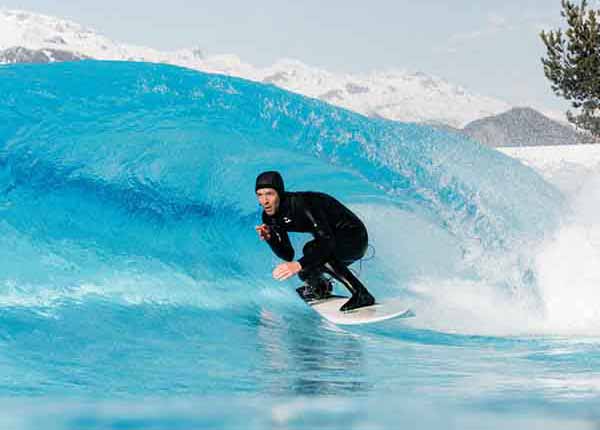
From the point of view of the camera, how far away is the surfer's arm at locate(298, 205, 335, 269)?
16.5 feet

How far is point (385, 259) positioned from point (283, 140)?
149 cm

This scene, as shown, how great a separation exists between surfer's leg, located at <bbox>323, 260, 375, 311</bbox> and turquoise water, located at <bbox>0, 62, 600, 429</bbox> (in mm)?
201

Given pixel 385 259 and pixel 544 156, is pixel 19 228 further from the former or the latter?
pixel 544 156

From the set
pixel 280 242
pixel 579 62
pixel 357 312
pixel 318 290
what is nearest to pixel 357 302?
pixel 357 312

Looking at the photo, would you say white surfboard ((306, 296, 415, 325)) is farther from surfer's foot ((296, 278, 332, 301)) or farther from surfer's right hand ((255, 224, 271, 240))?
surfer's right hand ((255, 224, 271, 240))

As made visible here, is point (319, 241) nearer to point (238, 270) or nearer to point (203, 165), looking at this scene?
point (238, 270)

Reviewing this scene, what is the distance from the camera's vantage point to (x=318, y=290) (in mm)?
5906

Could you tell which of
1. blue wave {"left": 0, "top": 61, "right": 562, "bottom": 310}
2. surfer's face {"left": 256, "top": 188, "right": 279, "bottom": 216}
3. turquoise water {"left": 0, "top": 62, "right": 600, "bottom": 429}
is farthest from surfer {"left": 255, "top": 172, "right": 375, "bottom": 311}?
blue wave {"left": 0, "top": 61, "right": 562, "bottom": 310}

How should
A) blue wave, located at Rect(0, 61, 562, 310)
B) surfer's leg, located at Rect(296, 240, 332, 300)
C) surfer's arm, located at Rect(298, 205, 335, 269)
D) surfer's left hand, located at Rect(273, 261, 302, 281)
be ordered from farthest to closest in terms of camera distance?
1. blue wave, located at Rect(0, 61, 562, 310)
2. surfer's leg, located at Rect(296, 240, 332, 300)
3. surfer's arm, located at Rect(298, 205, 335, 269)
4. surfer's left hand, located at Rect(273, 261, 302, 281)

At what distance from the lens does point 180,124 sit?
7465 millimetres

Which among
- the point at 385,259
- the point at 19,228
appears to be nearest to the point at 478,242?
the point at 385,259

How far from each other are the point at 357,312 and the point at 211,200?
2694 mm

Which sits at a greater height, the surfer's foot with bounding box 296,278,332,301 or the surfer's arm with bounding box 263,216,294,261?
the surfer's arm with bounding box 263,216,294,261

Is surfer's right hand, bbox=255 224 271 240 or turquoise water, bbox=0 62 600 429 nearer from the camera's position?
turquoise water, bbox=0 62 600 429
